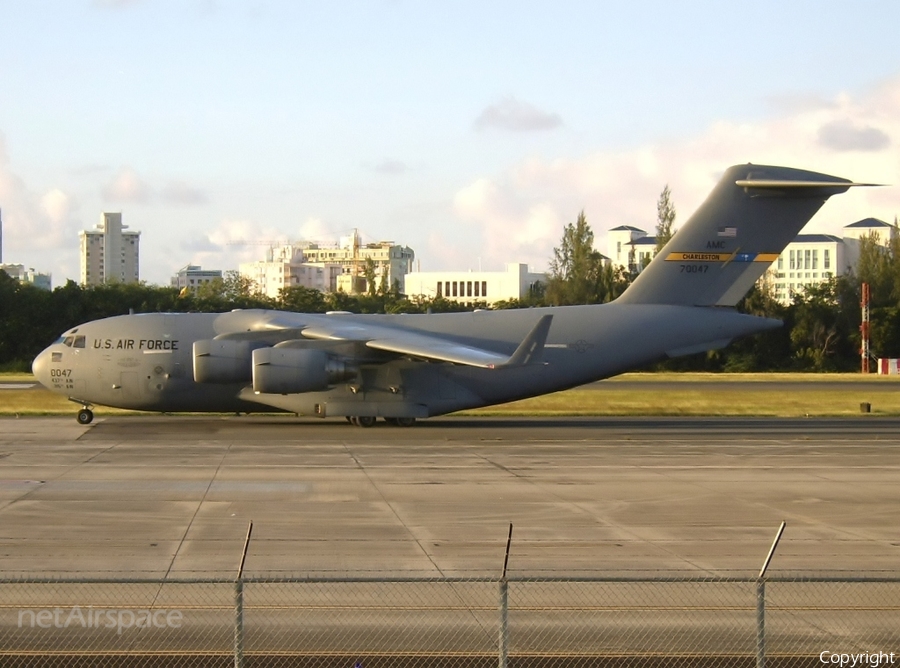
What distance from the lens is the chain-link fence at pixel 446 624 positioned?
9.15m

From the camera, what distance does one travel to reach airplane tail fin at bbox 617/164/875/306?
3111 cm

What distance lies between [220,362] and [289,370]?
6.48 ft

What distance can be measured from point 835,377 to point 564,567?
54.5m

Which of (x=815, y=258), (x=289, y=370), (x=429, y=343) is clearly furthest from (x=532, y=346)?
(x=815, y=258)

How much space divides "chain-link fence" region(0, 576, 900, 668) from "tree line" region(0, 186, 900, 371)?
50468 millimetres

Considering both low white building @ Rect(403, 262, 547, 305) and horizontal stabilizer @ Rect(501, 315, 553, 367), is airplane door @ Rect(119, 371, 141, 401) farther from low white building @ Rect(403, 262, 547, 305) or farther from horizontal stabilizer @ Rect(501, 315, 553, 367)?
low white building @ Rect(403, 262, 547, 305)

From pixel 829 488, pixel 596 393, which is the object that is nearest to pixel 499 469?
pixel 829 488

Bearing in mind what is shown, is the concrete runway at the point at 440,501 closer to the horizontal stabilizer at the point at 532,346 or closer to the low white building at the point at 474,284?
the horizontal stabilizer at the point at 532,346

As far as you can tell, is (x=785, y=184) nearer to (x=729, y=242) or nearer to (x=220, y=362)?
(x=729, y=242)

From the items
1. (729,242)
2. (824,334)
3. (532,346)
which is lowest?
(824,334)

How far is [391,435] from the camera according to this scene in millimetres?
29000

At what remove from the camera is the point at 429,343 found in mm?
28891

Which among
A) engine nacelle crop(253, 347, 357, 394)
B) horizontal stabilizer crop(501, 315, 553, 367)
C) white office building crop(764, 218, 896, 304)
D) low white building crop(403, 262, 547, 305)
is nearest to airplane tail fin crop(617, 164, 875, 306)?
horizontal stabilizer crop(501, 315, 553, 367)

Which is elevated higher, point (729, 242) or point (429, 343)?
point (729, 242)
